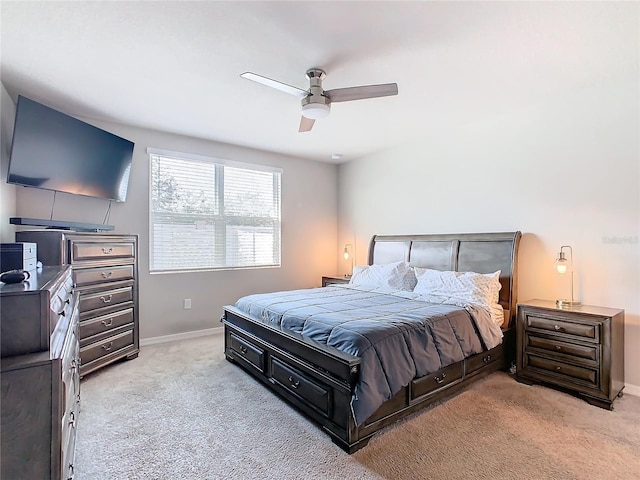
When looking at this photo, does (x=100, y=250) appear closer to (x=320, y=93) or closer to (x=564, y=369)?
(x=320, y=93)

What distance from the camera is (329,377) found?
7.13 feet

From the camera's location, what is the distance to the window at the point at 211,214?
166 inches

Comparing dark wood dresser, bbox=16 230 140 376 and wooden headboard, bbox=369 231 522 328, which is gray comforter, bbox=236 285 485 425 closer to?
wooden headboard, bbox=369 231 522 328

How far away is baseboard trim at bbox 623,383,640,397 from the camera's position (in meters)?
2.78

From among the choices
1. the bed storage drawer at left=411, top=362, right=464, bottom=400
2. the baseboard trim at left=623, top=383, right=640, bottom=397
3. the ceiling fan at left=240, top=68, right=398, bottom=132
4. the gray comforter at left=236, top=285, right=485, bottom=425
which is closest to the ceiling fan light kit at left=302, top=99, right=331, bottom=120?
the ceiling fan at left=240, top=68, right=398, bottom=132

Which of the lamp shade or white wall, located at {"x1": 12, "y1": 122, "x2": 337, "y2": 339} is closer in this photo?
the lamp shade

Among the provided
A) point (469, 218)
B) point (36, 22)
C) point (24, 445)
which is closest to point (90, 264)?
point (36, 22)

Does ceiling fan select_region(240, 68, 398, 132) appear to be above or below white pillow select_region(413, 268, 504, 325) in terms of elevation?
above

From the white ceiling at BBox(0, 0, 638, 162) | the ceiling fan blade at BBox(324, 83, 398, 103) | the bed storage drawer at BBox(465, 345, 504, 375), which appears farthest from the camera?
the bed storage drawer at BBox(465, 345, 504, 375)

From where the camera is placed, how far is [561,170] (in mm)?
3238

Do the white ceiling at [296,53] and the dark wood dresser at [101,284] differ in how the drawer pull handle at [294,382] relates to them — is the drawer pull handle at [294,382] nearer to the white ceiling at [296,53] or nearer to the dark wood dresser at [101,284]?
the dark wood dresser at [101,284]

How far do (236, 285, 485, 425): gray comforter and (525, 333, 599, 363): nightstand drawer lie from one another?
0.55 m

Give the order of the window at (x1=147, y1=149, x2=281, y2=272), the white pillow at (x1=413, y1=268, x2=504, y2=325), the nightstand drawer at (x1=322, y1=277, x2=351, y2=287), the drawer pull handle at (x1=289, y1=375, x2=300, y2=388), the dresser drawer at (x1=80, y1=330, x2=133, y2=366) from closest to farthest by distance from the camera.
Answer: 1. the drawer pull handle at (x1=289, y1=375, x2=300, y2=388)
2. the dresser drawer at (x1=80, y1=330, x2=133, y2=366)
3. the white pillow at (x1=413, y1=268, x2=504, y2=325)
4. the window at (x1=147, y1=149, x2=281, y2=272)
5. the nightstand drawer at (x1=322, y1=277, x2=351, y2=287)

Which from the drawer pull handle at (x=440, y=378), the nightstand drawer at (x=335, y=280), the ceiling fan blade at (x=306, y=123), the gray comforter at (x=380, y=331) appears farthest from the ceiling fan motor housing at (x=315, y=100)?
the nightstand drawer at (x=335, y=280)
